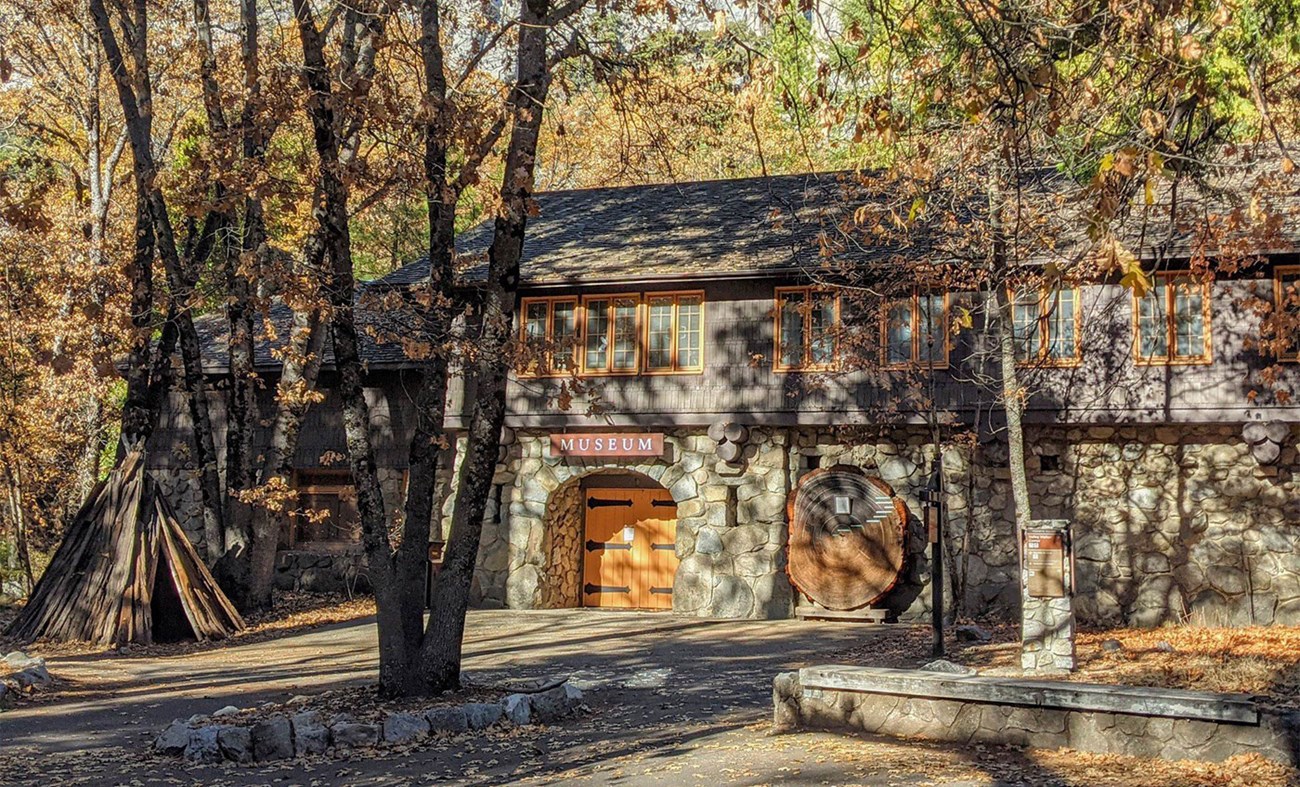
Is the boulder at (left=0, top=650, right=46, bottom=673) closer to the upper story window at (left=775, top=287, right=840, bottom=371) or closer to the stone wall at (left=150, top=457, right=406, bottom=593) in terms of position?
the stone wall at (left=150, top=457, right=406, bottom=593)

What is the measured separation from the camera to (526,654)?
15.2m

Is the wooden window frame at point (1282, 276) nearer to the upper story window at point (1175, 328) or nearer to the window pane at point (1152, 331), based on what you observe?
the upper story window at point (1175, 328)

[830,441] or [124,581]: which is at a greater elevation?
[830,441]

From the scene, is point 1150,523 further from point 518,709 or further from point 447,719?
point 447,719

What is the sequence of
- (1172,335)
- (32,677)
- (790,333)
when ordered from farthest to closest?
1. (790,333)
2. (1172,335)
3. (32,677)

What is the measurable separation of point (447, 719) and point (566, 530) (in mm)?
11068

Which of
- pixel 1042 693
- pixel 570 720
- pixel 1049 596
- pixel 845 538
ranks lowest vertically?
pixel 570 720

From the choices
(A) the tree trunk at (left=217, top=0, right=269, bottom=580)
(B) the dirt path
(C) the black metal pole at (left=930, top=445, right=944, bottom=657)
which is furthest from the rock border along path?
(A) the tree trunk at (left=217, top=0, right=269, bottom=580)

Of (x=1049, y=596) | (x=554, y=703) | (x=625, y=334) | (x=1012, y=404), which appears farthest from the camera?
(x=625, y=334)

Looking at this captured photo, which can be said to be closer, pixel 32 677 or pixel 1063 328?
pixel 32 677

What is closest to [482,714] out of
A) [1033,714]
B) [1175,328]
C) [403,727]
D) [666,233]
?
[403,727]

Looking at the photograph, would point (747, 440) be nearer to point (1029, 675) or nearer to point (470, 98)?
point (1029, 675)

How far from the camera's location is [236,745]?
925 centimetres

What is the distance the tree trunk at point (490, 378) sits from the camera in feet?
35.4
